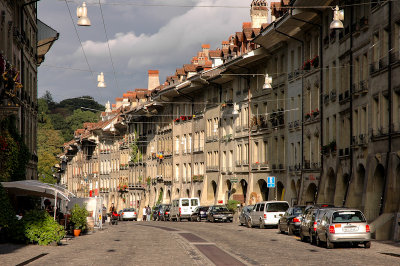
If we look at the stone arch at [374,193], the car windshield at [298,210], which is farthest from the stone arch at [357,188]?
the car windshield at [298,210]

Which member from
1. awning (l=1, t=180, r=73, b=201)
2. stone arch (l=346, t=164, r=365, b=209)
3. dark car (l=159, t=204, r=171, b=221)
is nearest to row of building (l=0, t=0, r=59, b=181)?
awning (l=1, t=180, r=73, b=201)

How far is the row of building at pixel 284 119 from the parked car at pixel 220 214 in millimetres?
4336

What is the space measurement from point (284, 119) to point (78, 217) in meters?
25.8

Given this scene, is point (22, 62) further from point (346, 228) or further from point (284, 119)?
point (346, 228)

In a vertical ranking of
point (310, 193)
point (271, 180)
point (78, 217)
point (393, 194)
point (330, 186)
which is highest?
point (271, 180)

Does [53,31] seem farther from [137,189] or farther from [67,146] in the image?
[67,146]

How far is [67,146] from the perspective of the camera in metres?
149

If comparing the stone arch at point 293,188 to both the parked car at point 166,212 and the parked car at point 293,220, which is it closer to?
the parked car at point 293,220

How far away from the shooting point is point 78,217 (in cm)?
4138

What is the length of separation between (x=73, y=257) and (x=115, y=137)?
326 feet

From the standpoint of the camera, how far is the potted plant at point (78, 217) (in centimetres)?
4072

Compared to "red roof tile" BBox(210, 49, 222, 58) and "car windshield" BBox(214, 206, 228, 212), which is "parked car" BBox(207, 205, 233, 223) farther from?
"red roof tile" BBox(210, 49, 222, 58)

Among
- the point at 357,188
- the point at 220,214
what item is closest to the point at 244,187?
the point at 220,214

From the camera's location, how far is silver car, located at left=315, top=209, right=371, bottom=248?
1161 inches
